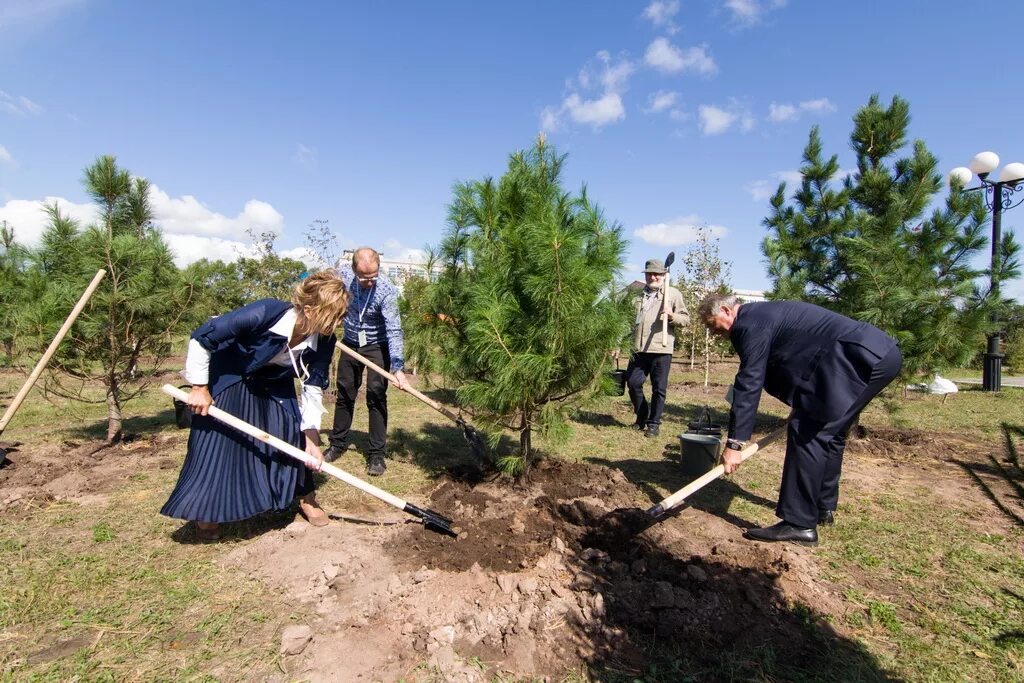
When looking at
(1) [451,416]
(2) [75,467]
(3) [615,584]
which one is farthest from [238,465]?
(2) [75,467]

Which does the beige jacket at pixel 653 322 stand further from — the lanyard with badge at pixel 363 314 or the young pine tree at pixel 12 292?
the young pine tree at pixel 12 292

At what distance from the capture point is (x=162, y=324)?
5.30 m

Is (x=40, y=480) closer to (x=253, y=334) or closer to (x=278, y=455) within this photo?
(x=278, y=455)

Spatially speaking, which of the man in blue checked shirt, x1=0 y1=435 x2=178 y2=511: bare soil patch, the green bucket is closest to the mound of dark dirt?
the green bucket

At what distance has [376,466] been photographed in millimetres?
4785

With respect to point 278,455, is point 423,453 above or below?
below

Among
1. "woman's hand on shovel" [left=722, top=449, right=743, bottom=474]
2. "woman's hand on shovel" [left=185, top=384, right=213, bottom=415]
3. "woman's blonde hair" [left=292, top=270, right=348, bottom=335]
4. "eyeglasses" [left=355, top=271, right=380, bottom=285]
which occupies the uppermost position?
"eyeglasses" [left=355, top=271, right=380, bottom=285]

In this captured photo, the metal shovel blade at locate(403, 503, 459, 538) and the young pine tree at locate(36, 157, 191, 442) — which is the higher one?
the young pine tree at locate(36, 157, 191, 442)

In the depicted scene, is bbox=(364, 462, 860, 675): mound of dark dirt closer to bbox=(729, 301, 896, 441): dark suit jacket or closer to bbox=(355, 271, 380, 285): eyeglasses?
bbox=(729, 301, 896, 441): dark suit jacket

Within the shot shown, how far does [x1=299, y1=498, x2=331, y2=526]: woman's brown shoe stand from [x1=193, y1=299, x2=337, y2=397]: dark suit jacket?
0.78 metres

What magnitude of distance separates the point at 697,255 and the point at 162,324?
474 inches

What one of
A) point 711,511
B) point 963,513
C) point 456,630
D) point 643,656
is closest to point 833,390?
point 711,511

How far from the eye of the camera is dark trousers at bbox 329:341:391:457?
189 inches

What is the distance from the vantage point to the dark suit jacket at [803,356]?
3348 mm
